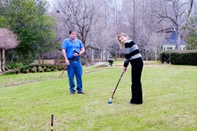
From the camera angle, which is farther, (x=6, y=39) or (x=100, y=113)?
(x=6, y=39)

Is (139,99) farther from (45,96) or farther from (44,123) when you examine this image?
(45,96)

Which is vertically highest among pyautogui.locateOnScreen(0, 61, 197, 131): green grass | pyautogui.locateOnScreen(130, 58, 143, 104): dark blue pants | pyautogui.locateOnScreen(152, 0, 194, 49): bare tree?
pyautogui.locateOnScreen(152, 0, 194, 49): bare tree

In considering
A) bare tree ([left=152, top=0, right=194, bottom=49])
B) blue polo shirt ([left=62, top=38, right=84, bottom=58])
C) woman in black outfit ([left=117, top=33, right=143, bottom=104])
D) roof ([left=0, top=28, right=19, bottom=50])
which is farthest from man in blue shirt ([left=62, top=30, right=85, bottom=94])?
bare tree ([left=152, top=0, right=194, bottom=49])

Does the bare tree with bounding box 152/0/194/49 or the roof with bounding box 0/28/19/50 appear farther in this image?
the bare tree with bounding box 152/0/194/49

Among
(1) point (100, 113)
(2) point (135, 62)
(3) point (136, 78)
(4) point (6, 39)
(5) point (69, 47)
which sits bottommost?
(1) point (100, 113)

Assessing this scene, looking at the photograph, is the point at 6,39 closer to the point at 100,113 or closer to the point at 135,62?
the point at 135,62

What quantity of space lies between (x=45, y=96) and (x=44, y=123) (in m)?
2.14

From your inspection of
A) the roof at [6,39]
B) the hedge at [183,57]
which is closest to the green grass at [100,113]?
the roof at [6,39]

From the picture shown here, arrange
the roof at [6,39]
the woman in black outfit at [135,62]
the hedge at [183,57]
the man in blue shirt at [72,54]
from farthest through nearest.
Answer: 1. the hedge at [183,57]
2. the roof at [6,39]
3. the man in blue shirt at [72,54]
4. the woman in black outfit at [135,62]

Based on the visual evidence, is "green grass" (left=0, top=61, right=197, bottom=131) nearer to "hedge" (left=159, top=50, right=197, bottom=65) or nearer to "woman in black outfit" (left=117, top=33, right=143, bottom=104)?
"woman in black outfit" (left=117, top=33, right=143, bottom=104)

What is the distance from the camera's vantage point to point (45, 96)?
17.7ft

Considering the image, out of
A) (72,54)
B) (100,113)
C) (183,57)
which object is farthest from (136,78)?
(183,57)

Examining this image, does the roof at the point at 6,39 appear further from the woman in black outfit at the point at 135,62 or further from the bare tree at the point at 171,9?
the bare tree at the point at 171,9

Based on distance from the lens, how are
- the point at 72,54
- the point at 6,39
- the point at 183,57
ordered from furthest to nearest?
the point at 183,57
the point at 6,39
the point at 72,54
